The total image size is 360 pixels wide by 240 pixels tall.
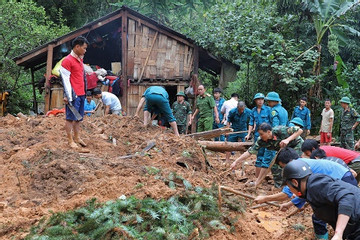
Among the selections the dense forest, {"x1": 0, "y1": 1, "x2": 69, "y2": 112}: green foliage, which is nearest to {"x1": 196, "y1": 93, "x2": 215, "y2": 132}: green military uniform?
the dense forest

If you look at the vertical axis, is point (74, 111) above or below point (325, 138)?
above

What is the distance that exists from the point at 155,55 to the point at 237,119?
17.9 feet

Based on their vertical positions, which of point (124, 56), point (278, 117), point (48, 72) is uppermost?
point (124, 56)

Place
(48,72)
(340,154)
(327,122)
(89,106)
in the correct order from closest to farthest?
(340,154)
(327,122)
(89,106)
(48,72)

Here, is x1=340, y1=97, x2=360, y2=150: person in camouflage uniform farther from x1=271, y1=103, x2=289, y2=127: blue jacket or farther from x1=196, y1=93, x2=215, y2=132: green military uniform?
x1=271, y1=103, x2=289, y2=127: blue jacket

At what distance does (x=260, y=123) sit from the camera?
8734 mm

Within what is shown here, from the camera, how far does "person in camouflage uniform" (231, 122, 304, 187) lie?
6965 millimetres

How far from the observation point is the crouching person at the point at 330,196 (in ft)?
11.3

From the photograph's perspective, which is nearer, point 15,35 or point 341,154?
point 341,154

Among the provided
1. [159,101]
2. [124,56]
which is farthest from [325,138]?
[124,56]

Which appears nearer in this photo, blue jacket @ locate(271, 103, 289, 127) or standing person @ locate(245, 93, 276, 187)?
standing person @ locate(245, 93, 276, 187)

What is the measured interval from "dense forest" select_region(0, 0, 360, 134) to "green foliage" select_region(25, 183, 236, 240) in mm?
10156

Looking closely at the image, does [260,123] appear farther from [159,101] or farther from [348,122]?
[348,122]

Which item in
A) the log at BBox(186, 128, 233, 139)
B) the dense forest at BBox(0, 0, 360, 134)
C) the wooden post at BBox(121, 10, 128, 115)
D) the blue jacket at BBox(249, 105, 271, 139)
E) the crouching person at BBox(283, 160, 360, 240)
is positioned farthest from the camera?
the dense forest at BBox(0, 0, 360, 134)
